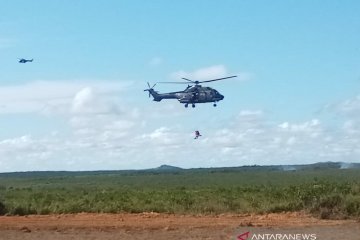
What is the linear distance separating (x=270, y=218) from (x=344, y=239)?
6.66m

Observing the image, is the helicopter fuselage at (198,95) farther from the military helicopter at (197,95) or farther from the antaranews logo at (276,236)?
the antaranews logo at (276,236)

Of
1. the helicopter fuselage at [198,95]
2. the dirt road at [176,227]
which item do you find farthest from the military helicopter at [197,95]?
the dirt road at [176,227]

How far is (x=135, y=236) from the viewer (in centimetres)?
2173

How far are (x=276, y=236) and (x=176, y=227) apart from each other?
4.30m

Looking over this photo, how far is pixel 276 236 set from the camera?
20438 mm

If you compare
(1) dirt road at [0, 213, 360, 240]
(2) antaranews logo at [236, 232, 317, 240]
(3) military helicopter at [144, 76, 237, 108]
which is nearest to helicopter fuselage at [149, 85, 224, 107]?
(3) military helicopter at [144, 76, 237, 108]

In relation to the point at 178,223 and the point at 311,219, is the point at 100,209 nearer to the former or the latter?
the point at 178,223

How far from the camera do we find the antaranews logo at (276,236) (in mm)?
20188

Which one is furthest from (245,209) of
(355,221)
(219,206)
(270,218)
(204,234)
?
(204,234)

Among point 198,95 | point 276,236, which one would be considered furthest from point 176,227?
point 198,95

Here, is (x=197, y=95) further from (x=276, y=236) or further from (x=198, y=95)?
(x=276, y=236)

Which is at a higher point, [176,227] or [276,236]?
[176,227]

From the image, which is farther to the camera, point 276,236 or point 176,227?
point 176,227

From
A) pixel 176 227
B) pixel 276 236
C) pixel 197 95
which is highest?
pixel 197 95
